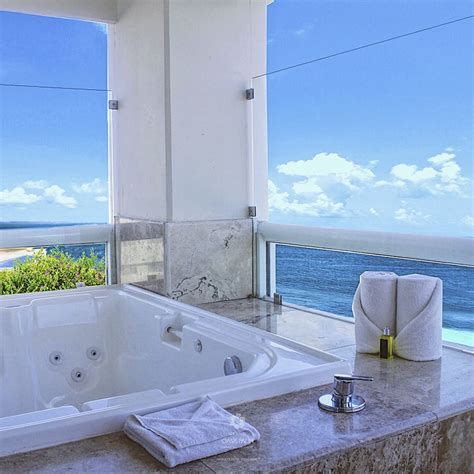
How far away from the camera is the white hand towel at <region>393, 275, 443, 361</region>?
6.35 feet

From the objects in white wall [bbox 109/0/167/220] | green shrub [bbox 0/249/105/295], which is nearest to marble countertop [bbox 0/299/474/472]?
white wall [bbox 109/0/167/220]

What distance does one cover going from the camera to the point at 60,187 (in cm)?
312

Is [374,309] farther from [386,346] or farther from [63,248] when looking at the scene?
[63,248]

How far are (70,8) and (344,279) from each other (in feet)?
6.30

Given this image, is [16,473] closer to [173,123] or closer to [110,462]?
[110,462]

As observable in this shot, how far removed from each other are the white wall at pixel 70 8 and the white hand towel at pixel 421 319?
214 cm

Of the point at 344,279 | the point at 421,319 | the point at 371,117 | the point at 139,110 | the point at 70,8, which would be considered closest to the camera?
the point at 421,319

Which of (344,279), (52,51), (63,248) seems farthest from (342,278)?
(52,51)

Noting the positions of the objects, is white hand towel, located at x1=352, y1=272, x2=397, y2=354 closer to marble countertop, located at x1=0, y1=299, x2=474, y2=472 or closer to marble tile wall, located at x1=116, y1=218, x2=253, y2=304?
marble countertop, located at x1=0, y1=299, x2=474, y2=472

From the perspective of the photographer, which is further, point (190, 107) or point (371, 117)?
point (190, 107)

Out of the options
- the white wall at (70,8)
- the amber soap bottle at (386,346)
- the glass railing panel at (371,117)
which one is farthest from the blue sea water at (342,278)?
the white wall at (70,8)

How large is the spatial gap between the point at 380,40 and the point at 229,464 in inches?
68.9

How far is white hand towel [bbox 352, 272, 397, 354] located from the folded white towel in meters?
0.74

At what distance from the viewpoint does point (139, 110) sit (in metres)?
3.01
